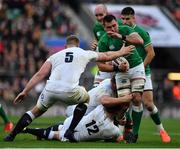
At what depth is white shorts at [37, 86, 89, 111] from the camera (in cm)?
1404

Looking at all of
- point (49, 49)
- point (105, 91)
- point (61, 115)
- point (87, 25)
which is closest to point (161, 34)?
point (87, 25)

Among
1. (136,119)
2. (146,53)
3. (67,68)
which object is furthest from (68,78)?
(146,53)

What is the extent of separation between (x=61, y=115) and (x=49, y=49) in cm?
593

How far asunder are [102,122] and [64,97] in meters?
0.80

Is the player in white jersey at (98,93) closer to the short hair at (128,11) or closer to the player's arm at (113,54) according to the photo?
the player's arm at (113,54)

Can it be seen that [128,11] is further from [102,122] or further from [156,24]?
[156,24]

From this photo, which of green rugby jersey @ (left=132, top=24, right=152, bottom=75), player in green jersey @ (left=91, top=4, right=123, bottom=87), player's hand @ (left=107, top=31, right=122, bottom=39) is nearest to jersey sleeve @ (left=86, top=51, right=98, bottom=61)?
player's hand @ (left=107, top=31, right=122, bottom=39)

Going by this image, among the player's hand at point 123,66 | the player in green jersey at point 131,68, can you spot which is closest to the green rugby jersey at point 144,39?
the player in green jersey at point 131,68

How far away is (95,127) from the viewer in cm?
1430

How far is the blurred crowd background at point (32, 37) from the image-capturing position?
29391 millimetres

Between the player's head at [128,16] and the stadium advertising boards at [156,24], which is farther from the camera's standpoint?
the stadium advertising boards at [156,24]

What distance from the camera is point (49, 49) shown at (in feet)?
109

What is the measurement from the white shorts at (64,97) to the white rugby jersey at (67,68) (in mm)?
76

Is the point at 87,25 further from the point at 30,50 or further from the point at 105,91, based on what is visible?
the point at 105,91
